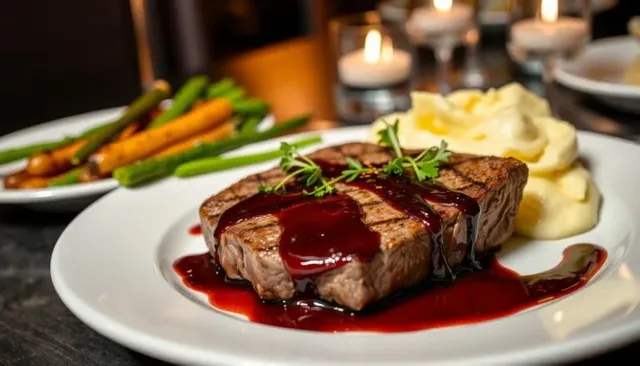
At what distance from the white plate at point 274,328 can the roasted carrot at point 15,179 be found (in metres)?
0.47

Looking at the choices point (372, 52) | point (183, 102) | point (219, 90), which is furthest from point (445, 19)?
point (183, 102)

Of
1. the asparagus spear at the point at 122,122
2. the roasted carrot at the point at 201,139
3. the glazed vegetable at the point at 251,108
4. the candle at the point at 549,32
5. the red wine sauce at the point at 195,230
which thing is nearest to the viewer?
the red wine sauce at the point at 195,230

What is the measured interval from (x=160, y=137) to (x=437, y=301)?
4.75 feet

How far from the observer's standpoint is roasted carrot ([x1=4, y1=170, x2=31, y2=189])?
275cm

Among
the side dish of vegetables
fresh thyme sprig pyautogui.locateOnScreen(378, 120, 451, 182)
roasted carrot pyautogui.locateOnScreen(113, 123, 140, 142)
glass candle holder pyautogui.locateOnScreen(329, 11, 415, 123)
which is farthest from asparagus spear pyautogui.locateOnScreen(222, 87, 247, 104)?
fresh thyme sprig pyautogui.locateOnScreen(378, 120, 451, 182)

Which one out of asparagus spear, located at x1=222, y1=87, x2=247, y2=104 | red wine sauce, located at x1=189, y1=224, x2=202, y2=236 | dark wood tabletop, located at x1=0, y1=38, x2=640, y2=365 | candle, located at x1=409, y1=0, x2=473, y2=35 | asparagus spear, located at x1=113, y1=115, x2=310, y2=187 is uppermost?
candle, located at x1=409, y1=0, x2=473, y2=35

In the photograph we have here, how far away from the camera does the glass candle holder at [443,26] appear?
14.2 ft

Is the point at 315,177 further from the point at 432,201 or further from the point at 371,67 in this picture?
the point at 371,67

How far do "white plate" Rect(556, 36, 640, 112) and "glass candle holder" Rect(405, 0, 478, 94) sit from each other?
0.61 meters

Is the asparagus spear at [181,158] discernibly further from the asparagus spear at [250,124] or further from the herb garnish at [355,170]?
the herb garnish at [355,170]

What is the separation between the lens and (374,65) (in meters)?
4.16

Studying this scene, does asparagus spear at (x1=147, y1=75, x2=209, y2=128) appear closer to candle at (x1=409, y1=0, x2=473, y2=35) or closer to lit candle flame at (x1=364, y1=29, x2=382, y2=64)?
lit candle flame at (x1=364, y1=29, x2=382, y2=64)

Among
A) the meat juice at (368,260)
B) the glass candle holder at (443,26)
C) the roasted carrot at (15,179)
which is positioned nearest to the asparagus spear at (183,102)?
the roasted carrot at (15,179)

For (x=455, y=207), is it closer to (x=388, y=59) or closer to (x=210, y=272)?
(x=210, y=272)
